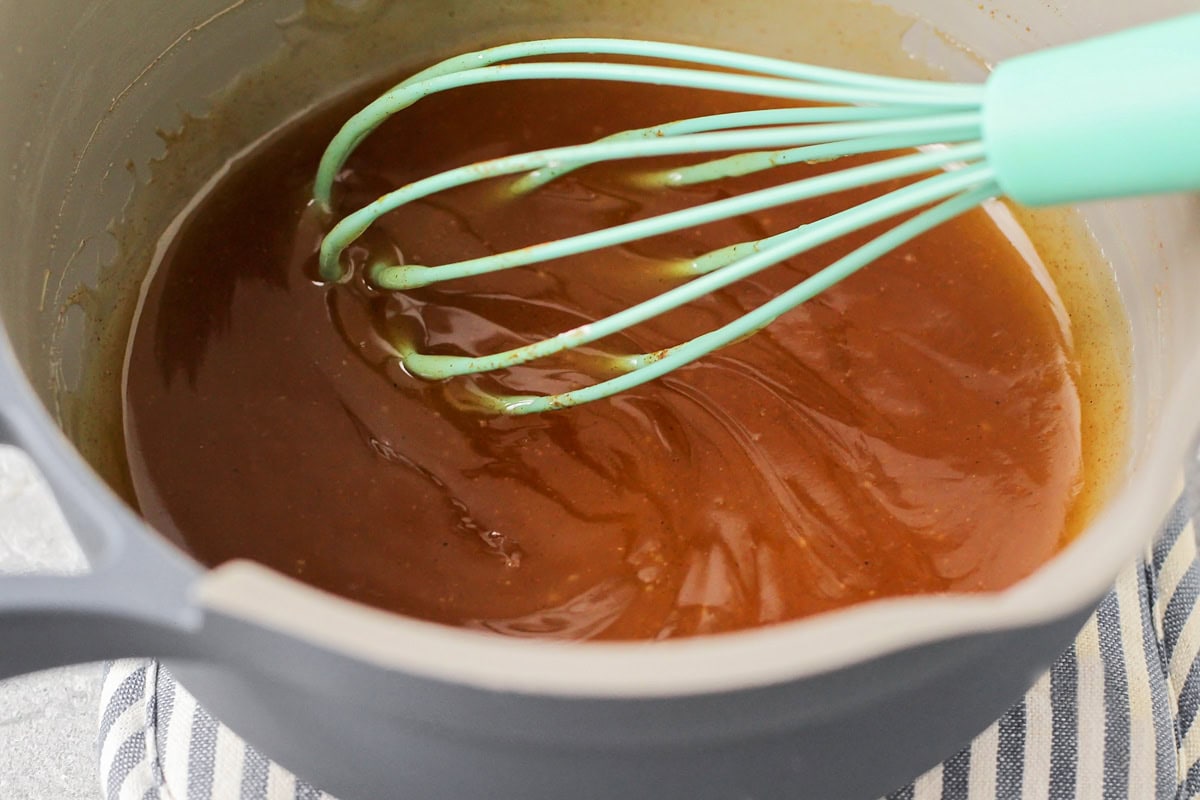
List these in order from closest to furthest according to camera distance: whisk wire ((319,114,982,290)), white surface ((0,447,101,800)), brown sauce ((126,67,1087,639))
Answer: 1. whisk wire ((319,114,982,290))
2. brown sauce ((126,67,1087,639))
3. white surface ((0,447,101,800))

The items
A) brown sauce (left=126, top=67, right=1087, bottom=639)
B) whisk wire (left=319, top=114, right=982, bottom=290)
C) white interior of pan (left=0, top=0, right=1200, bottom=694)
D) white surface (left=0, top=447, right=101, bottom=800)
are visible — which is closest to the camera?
white interior of pan (left=0, top=0, right=1200, bottom=694)

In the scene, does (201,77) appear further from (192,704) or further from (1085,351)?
(1085,351)

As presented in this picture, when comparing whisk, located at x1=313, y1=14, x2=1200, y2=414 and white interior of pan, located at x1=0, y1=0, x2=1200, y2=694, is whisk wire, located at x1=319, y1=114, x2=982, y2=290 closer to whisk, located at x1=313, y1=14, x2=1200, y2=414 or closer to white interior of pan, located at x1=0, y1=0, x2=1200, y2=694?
whisk, located at x1=313, y1=14, x2=1200, y2=414

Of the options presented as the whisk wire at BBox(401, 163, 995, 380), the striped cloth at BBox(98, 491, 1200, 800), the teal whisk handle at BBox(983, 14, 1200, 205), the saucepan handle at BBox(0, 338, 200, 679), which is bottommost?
the saucepan handle at BBox(0, 338, 200, 679)

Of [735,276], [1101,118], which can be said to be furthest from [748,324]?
[1101,118]

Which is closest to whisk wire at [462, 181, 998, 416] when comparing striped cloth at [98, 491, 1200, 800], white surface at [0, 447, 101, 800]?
striped cloth at [98, 491, 1200, 800]

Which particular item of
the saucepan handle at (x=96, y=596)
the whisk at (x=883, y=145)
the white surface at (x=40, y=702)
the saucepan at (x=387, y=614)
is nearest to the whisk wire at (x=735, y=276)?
the whisk at (x=883, y=145)

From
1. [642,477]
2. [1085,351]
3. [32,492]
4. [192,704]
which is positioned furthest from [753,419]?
[32,492]

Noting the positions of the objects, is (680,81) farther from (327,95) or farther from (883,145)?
(327,95)
